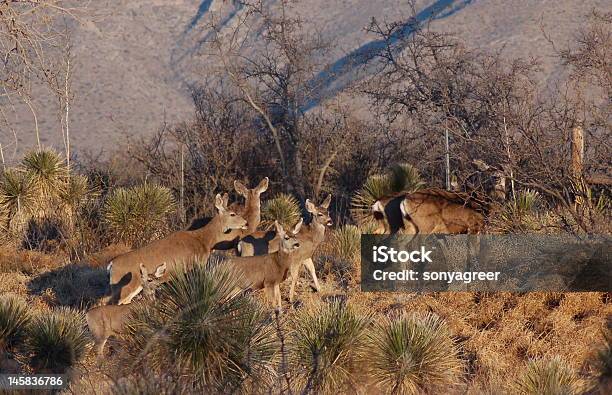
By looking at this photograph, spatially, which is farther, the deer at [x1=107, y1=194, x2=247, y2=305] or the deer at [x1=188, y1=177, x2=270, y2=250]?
the deer at [x1=188, y1=177, x2=270, y2=250]

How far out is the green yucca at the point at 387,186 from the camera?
816 inches

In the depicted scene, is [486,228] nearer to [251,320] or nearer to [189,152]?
[251,320]

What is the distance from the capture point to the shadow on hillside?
16.8 meters

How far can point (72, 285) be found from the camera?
1750cm

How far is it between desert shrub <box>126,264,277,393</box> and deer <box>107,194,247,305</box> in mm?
2834

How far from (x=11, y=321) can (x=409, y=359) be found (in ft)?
17.6

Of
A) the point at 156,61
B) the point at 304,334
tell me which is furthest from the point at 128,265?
the point at 156,61

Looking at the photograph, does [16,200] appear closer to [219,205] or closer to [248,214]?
[248,214]

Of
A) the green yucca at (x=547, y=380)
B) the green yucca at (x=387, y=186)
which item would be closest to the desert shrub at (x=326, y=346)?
the green yucca at (x=547, y=380)

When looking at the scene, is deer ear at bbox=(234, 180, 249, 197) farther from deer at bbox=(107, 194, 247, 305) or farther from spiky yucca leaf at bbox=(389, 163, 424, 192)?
spiky yucca leaf at bbox=(389, 163, 424, 192)

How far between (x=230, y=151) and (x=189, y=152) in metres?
1.29

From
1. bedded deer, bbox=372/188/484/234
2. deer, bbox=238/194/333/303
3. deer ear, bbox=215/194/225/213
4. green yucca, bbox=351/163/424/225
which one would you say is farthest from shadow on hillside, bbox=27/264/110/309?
green yucca, bbox=351/163/424/225

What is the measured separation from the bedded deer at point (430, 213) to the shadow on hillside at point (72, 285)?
4.73m

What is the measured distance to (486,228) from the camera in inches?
648
